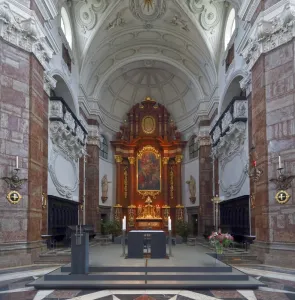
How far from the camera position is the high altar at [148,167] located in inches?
1141

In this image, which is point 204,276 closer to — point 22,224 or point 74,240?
point 74,240

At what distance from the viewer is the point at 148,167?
99.5 ft

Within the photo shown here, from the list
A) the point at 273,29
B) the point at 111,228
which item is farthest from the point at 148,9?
the point at 111,228

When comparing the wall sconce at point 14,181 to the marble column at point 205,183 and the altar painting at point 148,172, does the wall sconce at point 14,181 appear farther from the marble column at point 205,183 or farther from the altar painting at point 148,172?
Answer: the altar painting at point 148,172

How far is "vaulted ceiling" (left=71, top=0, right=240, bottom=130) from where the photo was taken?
21906 millimetres

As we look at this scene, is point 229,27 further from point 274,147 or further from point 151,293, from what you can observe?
point 151,293

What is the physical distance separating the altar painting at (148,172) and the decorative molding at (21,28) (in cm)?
1710

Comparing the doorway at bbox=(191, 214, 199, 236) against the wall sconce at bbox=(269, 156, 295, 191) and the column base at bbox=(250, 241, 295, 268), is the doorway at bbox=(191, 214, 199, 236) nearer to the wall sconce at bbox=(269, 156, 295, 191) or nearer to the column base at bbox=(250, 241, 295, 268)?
the column base at bbox=(250, 241, 295, 268)

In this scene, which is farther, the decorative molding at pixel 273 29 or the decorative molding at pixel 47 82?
the decorative molding at pixel 47 82

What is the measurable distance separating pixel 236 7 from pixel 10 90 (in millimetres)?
10524

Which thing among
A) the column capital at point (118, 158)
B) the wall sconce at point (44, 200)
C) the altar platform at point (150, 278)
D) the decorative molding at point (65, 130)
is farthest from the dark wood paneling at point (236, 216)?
the column capital at point (118, 158)

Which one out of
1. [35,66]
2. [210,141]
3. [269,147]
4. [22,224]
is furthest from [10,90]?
[210,141]

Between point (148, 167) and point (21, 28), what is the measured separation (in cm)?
1837

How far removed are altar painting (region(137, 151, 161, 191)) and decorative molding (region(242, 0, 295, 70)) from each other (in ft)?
56.9
